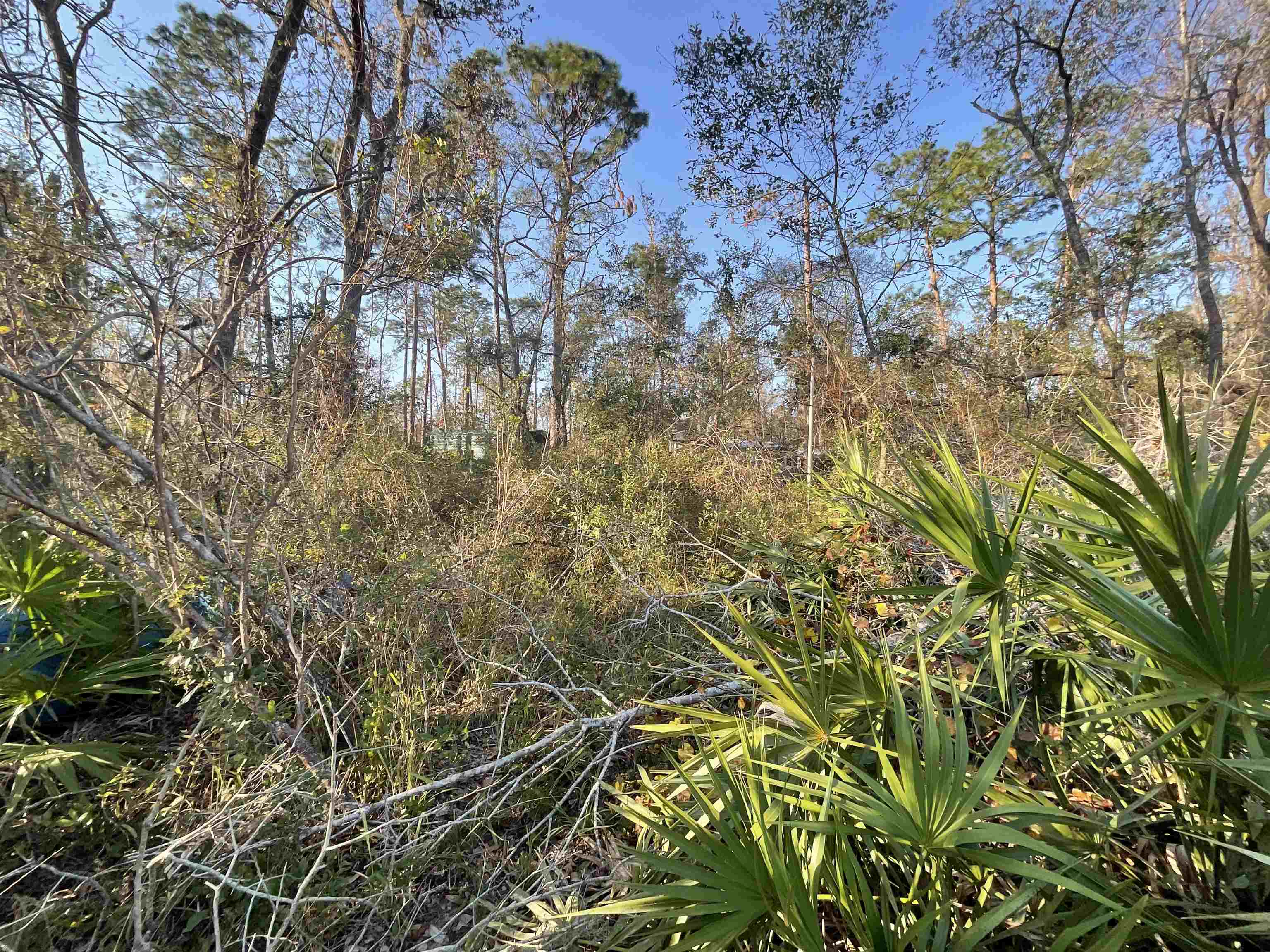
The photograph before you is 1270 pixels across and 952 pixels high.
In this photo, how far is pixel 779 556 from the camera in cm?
251

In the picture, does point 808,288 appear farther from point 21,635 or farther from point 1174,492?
point 21,635

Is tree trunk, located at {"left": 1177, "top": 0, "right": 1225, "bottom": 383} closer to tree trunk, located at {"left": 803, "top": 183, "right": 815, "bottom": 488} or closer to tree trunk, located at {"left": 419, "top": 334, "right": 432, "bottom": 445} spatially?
tree trunk, located at {"left": 803, "top": 183, "right": 815, "bottom": 488}

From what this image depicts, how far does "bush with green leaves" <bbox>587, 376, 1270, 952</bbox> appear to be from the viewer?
0.94 m

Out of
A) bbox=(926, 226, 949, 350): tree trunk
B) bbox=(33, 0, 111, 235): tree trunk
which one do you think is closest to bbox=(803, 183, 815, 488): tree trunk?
bbox=(926, 226, 949, 350): tree trunk

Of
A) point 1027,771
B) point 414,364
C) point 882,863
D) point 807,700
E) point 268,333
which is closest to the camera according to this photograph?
point 882,863

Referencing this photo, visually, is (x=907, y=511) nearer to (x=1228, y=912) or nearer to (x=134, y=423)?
(x=1228, y=912)

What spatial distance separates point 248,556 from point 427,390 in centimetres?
1586

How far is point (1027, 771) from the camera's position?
152cm

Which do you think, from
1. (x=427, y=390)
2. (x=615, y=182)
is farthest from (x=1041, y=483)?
(x=427, y=390)

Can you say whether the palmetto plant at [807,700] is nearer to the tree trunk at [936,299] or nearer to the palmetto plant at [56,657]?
the palmetto plant at [56,657]

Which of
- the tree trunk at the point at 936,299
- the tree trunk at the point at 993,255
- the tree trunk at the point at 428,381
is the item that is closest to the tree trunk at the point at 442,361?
the tree trunk at the point at 428,381

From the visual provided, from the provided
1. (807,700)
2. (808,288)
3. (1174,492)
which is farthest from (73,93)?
(808,288)

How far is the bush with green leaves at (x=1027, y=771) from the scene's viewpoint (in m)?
0.94

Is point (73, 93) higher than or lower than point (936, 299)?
lower
